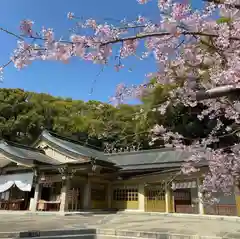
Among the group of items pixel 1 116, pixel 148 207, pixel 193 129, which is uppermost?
pixel 1 116

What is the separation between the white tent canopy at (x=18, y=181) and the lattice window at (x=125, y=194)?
563 cm

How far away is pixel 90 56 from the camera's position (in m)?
3.08

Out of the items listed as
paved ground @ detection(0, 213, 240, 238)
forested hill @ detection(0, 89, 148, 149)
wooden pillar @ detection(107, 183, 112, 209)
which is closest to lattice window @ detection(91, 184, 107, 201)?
wooden pillar @ detection(107, 183, 112, 209)

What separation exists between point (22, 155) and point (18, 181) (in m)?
1.62

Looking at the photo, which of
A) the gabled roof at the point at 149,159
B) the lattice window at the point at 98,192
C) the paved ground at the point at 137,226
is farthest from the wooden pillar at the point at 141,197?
the paved ground at the point at 137,226

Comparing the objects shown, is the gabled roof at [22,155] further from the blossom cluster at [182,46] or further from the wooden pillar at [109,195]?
the blossom cluster at [182,46]

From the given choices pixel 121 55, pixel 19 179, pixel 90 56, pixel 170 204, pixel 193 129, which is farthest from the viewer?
pixel 193 129

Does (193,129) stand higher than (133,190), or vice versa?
(193,129)

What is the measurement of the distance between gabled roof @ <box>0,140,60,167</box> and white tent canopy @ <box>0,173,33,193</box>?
93 centimetres

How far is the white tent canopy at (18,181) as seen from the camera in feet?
51.3

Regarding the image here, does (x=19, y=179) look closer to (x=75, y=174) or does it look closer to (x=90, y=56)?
(x=75, y=174)

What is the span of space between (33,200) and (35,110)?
802 inches

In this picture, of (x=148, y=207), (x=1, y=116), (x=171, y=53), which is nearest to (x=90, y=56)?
(x=171, y=53)

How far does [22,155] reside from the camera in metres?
16.1
